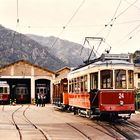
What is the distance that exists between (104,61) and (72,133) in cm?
564

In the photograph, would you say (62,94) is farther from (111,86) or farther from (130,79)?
(111,86)

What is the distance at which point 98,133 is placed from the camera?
1767 centimetres

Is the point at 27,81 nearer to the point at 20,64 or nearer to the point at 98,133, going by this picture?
the point at 20,64

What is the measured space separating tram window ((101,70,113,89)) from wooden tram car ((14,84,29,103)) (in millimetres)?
45847

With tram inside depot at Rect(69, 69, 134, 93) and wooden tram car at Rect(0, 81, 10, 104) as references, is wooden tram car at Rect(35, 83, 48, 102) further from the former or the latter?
tram inside depot at Rect(69, 69, 134, 93)

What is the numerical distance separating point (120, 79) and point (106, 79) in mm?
647

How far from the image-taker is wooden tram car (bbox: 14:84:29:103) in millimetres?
67500

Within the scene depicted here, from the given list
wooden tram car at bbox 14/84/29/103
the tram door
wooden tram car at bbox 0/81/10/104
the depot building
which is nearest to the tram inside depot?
wooden tram car at bbox 0/81/10/104

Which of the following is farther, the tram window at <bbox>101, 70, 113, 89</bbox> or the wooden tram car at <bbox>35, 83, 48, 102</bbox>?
the wooden tram car at <bbox>35, 83, 48, 102</bbox>

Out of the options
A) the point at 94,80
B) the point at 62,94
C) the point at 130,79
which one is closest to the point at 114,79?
the point at 130,79

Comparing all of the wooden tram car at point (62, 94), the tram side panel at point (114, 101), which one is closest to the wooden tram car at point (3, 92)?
the wooden tram car at point (62, 94)

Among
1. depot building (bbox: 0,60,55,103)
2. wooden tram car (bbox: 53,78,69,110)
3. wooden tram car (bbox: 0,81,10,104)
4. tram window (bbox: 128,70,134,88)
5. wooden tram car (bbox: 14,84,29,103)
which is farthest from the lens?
wooden tram car (bbox: 14,84,29,103)

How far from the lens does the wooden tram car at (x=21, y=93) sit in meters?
67.5

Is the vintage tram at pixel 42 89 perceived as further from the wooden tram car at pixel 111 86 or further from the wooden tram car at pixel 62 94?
the wooden tram car at pixel 111 86
